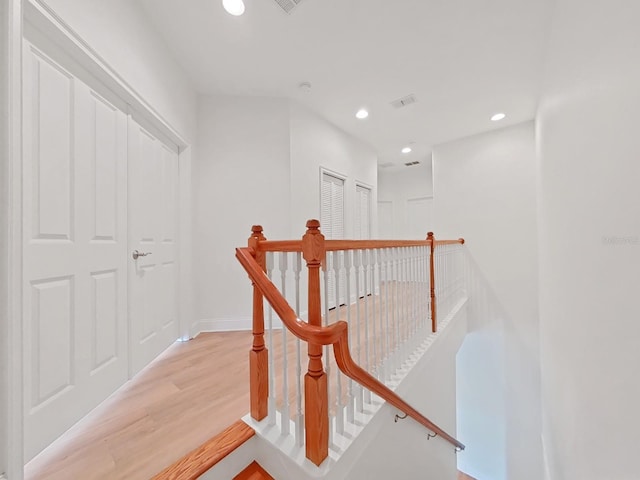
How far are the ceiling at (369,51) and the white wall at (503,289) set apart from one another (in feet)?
2.67

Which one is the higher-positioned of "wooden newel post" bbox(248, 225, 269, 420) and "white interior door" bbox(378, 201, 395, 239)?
"white interior door" bbox(378, 201, 395, 239)

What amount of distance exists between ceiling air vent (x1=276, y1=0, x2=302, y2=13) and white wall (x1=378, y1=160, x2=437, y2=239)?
15.1 feet

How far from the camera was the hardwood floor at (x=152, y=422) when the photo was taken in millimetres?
1103

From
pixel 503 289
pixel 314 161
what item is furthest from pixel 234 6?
pixel 503 289

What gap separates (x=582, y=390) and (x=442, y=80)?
9.41 ft

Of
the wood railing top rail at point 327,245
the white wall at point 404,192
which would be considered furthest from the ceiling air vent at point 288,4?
the white wall at point 404,192

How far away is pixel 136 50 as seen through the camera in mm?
1771

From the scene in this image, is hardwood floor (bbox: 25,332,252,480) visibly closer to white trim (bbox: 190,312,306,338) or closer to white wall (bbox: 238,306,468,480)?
white wall (bbox: 238,306,468,480)

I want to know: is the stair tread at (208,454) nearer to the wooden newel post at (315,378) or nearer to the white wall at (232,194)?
the wooden newel post at (315,378)

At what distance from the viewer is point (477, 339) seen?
13.3 ft

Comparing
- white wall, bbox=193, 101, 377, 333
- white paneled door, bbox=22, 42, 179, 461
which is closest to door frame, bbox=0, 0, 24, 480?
white paneled door, bbox=22, 42, 179, 461

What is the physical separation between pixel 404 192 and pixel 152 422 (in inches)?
236

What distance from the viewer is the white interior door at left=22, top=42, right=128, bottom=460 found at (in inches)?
44.6

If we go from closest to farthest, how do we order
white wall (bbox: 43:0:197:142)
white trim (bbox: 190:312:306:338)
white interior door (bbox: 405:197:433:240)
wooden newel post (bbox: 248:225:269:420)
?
wooden newel post (bbox: 248:225:269:420) < white wall (bbox: 43:0:197:142) < white trim (bbox: 190:312:306:338) < white interior door (bbox: 405:197:433:240)
